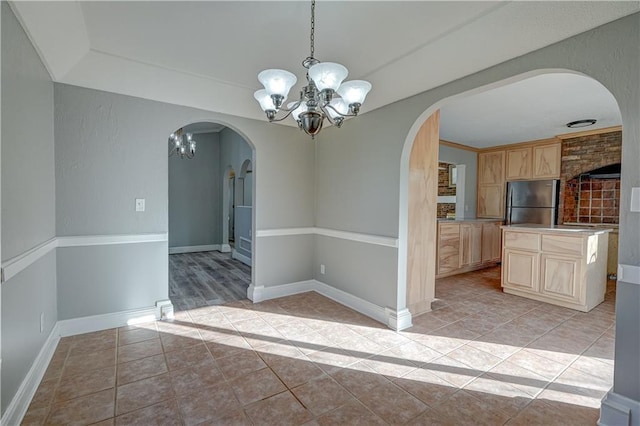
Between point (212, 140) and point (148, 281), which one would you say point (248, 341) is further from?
point (212, 140)

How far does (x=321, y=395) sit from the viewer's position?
74.0 inches

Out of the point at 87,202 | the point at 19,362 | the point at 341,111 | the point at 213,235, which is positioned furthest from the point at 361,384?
the point at 213,235

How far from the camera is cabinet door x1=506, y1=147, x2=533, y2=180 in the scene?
5.45 meters

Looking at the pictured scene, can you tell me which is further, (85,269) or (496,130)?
(496,130)

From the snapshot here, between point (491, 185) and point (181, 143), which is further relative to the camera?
point (491, 185)

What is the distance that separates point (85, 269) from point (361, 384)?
8.78 ft

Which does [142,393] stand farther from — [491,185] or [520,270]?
[491,185]

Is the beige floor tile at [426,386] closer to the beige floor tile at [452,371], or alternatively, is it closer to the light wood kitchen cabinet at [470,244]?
the beige floor tile at [452,371]

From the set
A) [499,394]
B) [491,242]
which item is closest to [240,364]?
[499,394]

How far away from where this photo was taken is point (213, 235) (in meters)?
7.31

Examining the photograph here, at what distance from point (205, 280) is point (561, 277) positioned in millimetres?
4871

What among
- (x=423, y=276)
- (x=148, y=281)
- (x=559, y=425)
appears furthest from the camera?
(x=423, y=276)

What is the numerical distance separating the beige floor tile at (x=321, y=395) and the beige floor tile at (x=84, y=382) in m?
1.30

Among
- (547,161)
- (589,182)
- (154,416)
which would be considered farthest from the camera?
(547,161)
